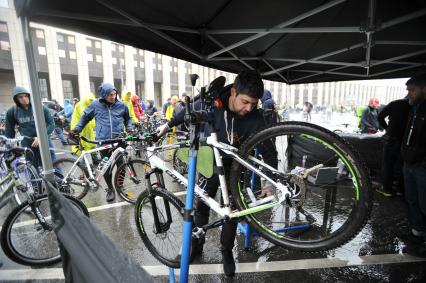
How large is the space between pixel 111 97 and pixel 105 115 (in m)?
0.37

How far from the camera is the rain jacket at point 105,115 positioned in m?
4.37

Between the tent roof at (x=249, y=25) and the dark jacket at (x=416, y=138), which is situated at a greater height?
the tent roof at (x=249, y=25)

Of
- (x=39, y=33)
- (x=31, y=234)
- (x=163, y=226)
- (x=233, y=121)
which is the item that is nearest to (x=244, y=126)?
(x=233, y=121)

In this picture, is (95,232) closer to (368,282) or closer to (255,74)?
(255,74)

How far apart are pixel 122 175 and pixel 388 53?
214 inches

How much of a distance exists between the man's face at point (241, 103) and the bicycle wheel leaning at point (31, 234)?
2136 millimetres

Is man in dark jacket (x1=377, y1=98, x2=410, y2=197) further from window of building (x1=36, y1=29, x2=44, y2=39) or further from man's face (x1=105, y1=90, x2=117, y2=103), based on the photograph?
window of building (x1=36, y1=29, x2=44, y2=39)

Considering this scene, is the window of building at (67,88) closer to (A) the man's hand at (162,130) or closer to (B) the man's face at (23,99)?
(B) the man's face at (23,99)

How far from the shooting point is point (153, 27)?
9.86 feet

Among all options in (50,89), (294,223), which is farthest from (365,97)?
(294,223)

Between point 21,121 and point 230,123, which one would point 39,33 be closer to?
point 21,121

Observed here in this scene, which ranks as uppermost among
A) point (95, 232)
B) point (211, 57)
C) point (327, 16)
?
point (327, 16)

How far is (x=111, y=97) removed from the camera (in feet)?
14.4

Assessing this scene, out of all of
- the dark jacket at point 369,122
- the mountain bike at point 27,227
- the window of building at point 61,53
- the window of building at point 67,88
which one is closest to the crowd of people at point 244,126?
the mountain bike at point 27,227
